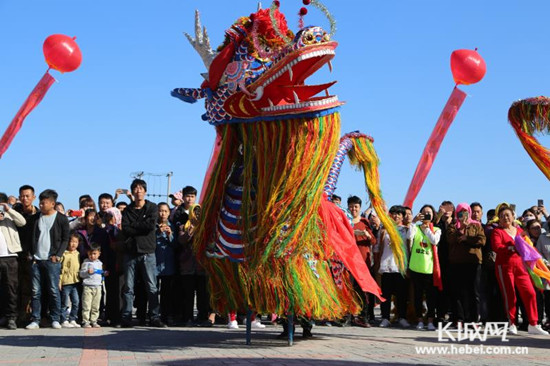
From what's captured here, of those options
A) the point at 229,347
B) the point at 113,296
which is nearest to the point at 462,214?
the point at 229,347

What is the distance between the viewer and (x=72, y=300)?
30.8ft

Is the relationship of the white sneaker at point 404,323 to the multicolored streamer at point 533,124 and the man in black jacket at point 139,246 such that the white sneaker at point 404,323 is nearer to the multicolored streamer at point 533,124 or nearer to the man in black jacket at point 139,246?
the man in black jacket at point 139,246

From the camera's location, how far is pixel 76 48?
11.2m

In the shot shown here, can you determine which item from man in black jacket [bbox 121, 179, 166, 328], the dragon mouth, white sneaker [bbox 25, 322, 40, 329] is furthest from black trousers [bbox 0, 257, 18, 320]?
the dragon mouth

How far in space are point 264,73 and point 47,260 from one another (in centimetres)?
462

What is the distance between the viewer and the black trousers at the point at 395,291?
381 inches

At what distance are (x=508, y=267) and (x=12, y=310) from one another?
648 cm

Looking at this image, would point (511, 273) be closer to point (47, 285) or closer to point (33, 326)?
point (47, 285)

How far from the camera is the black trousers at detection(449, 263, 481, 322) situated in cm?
930

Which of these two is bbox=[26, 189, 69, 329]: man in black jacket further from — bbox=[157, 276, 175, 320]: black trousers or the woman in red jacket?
the woman in red jacket

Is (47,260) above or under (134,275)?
above

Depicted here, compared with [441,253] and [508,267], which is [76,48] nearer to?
[441,253]

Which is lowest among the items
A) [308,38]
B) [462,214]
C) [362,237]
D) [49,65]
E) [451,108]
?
[362,237]

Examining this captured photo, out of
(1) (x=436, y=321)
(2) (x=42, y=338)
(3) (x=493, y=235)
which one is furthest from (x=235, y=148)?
(1) (x=436, y=321)
